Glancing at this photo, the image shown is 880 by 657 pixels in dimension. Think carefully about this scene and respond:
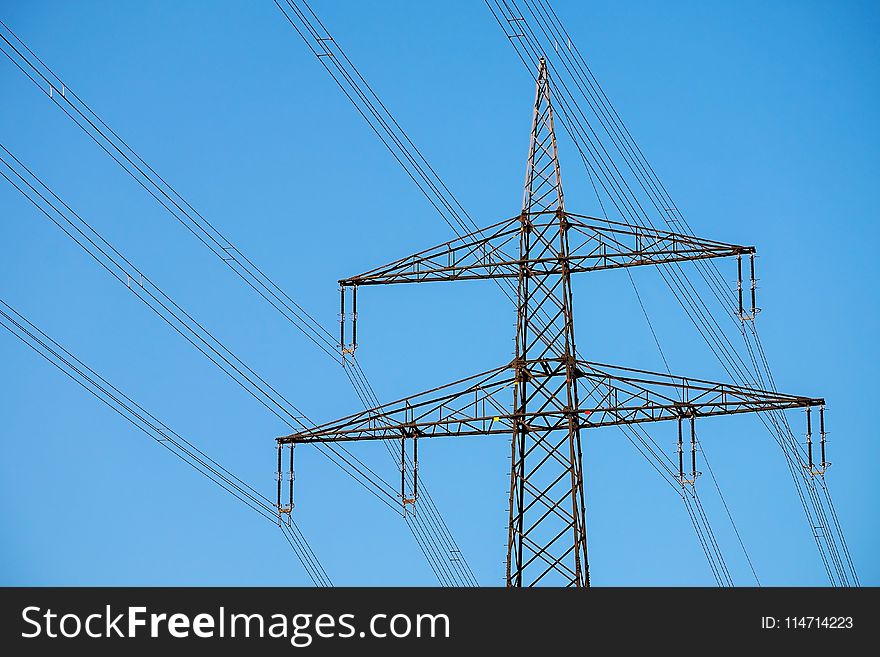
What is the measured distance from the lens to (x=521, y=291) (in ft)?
197

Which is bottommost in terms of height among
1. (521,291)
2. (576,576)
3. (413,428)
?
(576,576)

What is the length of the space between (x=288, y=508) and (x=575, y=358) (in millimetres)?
8445

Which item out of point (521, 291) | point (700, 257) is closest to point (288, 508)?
point (521, 291)
